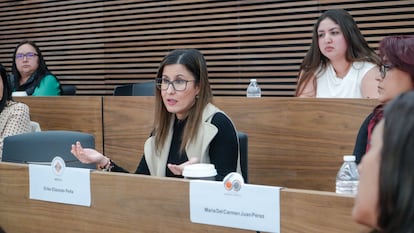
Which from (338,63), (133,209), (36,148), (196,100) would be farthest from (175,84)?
(338,63)

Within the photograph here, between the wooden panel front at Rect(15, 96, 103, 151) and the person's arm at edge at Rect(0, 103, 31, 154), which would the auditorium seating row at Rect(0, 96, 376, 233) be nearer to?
the wooden panel front at Rect(15, 96, 103, 151)

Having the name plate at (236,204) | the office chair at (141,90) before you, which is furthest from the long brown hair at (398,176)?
the office chair at (141,90)

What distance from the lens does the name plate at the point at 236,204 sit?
145cm

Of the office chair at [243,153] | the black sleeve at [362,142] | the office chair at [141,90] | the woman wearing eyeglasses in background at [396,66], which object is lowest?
the office chair at [243,153]

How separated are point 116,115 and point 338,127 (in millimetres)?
1603

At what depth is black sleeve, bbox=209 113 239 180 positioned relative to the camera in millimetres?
2559

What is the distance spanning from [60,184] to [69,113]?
8.38 feet

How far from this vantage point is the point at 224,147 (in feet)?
8.46

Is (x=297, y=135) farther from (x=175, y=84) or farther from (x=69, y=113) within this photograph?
(x=69, y=113)

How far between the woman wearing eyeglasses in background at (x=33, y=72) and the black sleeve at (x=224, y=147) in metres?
3.08

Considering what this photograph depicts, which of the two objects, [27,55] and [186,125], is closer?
[186,125]

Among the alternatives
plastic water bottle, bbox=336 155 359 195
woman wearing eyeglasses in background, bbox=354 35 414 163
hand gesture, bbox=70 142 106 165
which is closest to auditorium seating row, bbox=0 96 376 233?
plastic water bottle, bbox=336 155 359 195

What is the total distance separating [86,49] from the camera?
726 centimetres

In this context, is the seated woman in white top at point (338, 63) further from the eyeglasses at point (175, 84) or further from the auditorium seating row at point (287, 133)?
the eyeglasses at point (175, 84)
